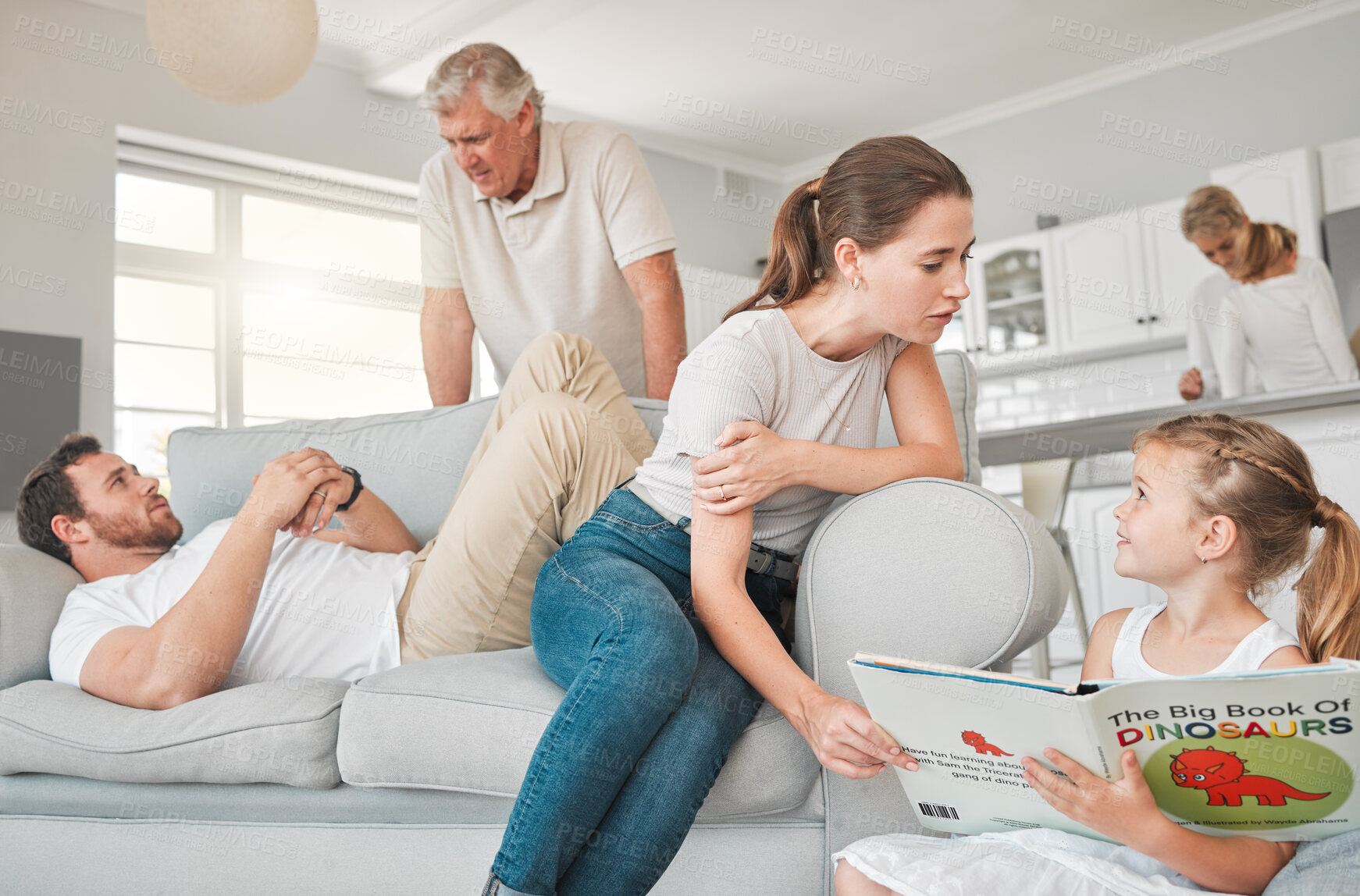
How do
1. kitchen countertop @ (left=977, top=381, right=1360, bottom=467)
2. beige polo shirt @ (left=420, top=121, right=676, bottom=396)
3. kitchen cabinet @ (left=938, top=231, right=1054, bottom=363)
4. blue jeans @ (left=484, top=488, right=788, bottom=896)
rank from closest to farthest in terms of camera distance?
blue jeans @ (left=484, top=488, right=788, bottom=896) < beige polo shirt @ (left=420, top=121, right=676, bottom=396) < kitchen countertop @ (left=977, top=381, right=1360, bottom=467) < kitchen cabinet @ (left=938, top=231, right=1054, bottom=363)

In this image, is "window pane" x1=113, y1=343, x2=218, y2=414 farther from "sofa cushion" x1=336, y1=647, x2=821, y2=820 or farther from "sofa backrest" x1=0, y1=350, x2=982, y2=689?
"sofa cushion" x1=336, y1=647, x2=821, y2=820

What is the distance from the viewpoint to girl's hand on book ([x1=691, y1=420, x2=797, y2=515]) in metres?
1.28

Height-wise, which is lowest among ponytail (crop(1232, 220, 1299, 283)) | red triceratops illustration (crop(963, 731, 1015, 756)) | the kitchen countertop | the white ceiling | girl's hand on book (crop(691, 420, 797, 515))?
red triceratops illustration (crop(963, 731, 1015, 756))

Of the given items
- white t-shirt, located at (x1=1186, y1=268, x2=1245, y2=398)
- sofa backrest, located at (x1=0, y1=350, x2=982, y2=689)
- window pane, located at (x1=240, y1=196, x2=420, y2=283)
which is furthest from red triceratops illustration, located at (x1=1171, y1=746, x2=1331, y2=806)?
window pane, located at (x1=240, y1=196, x2=420, y2=283)

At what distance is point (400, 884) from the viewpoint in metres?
1.34

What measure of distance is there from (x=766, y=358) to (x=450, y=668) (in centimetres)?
57

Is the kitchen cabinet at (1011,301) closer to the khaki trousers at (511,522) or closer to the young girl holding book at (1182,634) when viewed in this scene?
the khaki trousers at (511,522)

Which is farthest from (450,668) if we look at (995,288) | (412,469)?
(995,288)

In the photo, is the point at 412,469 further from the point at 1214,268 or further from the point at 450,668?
the point at 1214,268

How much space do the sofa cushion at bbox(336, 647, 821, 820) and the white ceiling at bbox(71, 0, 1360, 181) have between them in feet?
13.0

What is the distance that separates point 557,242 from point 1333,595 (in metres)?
1.81

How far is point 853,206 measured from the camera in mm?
1354

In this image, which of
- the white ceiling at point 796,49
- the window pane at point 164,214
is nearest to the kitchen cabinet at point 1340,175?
the white ceiling at point 796,49

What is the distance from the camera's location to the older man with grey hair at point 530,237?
234 centimetres
